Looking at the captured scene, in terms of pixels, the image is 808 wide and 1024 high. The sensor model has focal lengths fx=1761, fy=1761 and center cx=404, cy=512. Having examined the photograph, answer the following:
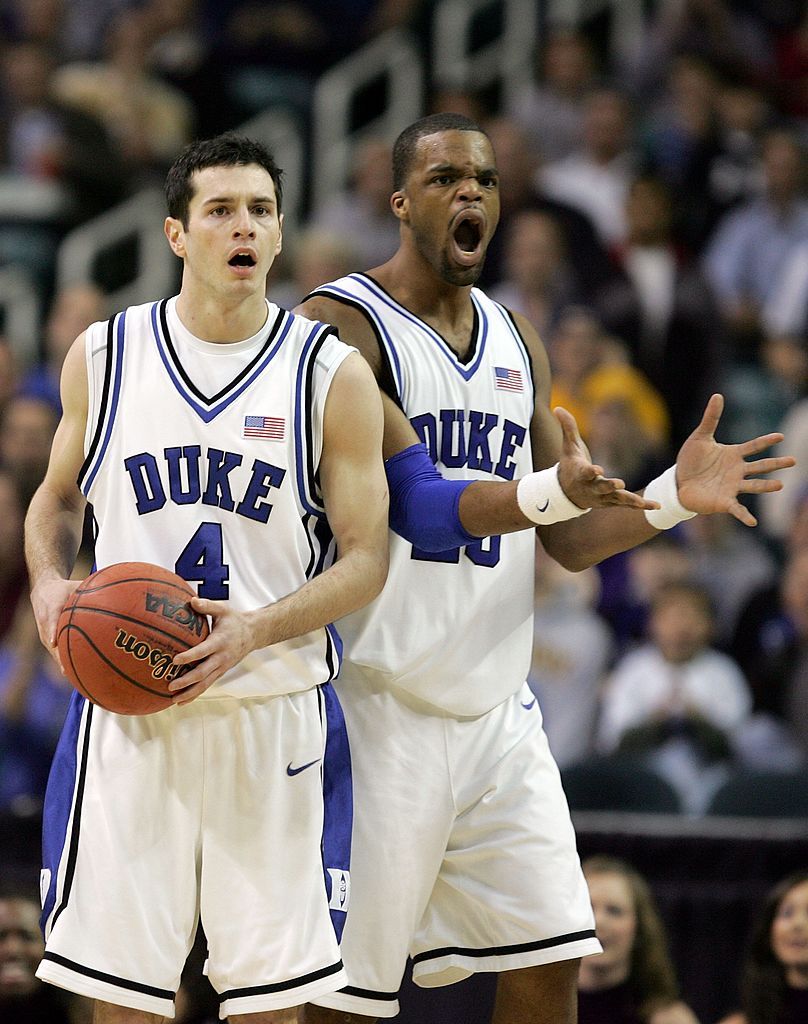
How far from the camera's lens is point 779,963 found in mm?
5969

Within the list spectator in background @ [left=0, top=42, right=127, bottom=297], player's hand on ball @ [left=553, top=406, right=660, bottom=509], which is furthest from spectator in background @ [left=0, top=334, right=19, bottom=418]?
player's hand on ball @ [left=553, top=406, right=660, bottom=509]

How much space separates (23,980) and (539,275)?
5.44 meters

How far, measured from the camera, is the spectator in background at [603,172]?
11461 mm

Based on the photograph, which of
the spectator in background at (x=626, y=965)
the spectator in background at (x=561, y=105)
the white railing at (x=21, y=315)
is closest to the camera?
the spectator in background at (x=626, y=965)

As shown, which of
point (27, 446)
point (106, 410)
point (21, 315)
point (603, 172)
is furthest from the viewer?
point (603, 172)

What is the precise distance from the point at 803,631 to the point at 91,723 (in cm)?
465

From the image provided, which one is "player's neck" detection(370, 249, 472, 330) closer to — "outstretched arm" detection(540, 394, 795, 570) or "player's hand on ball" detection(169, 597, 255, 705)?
"outstretched arm" detection(540, 394, 795, 570)

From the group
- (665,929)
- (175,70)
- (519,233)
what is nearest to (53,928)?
(665,929)

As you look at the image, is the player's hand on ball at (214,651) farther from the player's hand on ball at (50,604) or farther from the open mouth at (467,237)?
the open mouth at (467,237)

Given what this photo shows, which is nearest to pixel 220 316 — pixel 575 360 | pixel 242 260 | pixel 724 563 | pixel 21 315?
pixel 242 260

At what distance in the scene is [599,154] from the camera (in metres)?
11.6

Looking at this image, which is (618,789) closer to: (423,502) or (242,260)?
(423,502)

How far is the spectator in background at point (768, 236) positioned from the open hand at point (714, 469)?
6.69 m

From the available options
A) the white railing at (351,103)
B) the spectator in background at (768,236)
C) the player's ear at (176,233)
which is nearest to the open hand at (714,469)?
the player's ear at (176,233)
